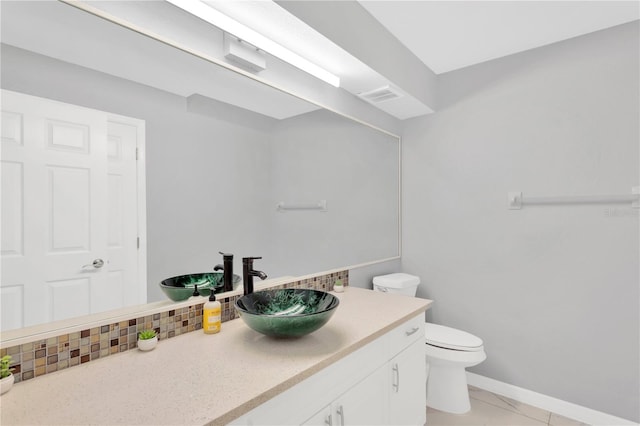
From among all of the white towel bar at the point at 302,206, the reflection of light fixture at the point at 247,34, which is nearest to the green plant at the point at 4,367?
the white towel bar at the point at 302,206

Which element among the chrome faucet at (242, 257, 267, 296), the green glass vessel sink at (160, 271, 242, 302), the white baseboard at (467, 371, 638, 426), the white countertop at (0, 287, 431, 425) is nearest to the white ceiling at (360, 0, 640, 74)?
the chrome faucet at (242, 257, 267, 296)

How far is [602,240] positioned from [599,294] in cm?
33

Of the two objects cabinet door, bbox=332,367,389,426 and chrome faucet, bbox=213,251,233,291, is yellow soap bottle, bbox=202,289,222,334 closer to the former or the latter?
chrome faucet, bbox=213,251,233,291

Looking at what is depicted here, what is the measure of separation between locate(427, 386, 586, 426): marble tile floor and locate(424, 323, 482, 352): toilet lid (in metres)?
0.46

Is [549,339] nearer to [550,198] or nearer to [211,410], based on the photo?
[550,198]

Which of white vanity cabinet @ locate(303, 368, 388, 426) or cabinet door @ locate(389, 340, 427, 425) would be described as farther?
cabinet door @ locate(389, 340, 427, 425)

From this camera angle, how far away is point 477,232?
245cm

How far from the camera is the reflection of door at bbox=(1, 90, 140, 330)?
878mm

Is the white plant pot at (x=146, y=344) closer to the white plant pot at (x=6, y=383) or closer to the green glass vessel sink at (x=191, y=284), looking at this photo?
the green glass vessel sink at (x=191, y=284)

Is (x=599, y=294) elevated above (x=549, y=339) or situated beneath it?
elevated above

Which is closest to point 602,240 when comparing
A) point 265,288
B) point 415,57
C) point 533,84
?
point 533,84

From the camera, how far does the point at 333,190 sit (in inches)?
81.7

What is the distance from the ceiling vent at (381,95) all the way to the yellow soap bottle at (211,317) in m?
1.65

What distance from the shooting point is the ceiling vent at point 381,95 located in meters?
2.15
